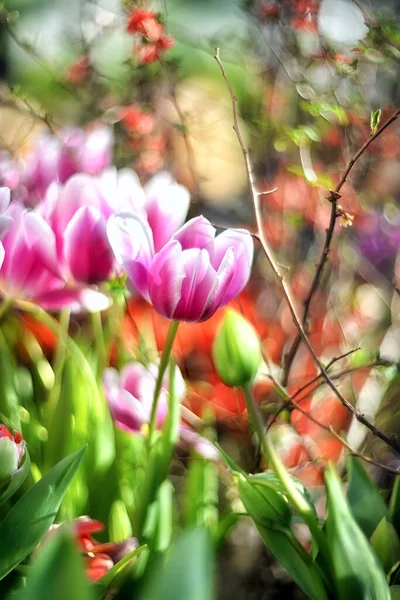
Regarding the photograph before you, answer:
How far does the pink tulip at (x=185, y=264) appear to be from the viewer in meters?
0.29

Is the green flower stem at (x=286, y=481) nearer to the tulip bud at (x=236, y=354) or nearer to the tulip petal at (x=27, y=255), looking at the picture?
the tulip bud at (x=236, y=354)

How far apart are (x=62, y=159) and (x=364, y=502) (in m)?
0.27

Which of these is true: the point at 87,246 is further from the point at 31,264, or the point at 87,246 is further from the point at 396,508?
the point at 396,508

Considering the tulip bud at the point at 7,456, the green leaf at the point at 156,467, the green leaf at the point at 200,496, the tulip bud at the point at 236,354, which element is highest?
the tulip bud at the point at 236,354

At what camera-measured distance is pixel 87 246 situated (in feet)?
1.08

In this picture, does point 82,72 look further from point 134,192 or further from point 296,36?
point 134,192

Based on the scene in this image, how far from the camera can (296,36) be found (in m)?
0.62

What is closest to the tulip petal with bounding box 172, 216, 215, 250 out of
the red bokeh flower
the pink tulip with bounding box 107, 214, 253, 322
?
the pink tulip with bounding box 107, 214, 253, 322

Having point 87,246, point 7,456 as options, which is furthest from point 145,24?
point 7,456

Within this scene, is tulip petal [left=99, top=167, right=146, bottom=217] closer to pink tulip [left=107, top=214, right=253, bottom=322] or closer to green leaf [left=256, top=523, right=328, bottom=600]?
pink tulip [left=107, top=214, right=253, bottom=322]

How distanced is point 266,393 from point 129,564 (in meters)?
0.33

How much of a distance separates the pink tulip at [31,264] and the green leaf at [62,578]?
0.19 m

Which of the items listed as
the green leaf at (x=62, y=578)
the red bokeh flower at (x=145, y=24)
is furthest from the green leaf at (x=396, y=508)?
the red bokeh flower at (x=145, y=24)

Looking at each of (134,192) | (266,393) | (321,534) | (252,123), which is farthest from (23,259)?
(252,123)
